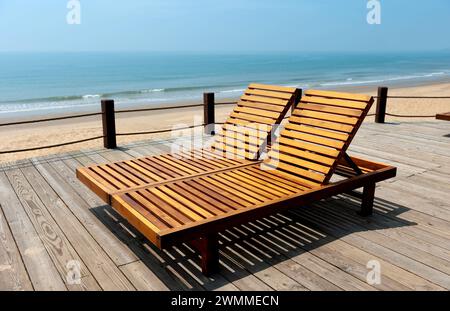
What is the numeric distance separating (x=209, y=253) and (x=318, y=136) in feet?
5.32

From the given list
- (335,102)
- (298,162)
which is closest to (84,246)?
(298,162)

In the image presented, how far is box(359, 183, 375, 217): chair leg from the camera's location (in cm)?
370

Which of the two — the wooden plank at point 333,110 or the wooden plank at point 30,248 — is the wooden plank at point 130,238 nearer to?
the wooden plank at point 30,248

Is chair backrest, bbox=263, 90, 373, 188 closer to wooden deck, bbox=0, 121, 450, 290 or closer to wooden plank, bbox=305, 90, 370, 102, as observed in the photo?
wooden plank, bbox=305, 90, 370, 102

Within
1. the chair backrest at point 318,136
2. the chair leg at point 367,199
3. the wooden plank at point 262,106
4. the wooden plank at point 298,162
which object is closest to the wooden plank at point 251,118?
the wooden plank at point 262,106

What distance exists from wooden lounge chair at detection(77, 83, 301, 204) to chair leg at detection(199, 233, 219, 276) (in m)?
0.93

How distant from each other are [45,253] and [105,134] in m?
3.42

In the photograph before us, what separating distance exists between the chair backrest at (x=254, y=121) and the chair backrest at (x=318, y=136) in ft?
1.40

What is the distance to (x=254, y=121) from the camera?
4.75 meters

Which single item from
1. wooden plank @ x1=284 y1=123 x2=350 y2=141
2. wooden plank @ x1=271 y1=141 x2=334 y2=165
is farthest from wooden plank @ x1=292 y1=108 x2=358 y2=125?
wooden plank @ x1=271 y1=141 x2=334 y2=165

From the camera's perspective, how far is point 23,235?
3.38 metres

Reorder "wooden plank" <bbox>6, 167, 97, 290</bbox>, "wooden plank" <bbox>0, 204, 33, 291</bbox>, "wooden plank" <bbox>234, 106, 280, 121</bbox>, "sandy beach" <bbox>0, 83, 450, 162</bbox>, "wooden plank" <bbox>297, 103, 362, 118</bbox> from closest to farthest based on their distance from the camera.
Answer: "wooden plank" <bbox>0, 204, 33, 291</bbox> → "wooden plank" <bbox>6, 167, 97, 290</bbox> → "wooden plank" <bbox>297, 103, 362, 118</bbox> → "wooden plank" <bbox>234, 106, 280, 121</bbox> → "sandy beach" <bbox>0, 83, 450, 162</bbox>

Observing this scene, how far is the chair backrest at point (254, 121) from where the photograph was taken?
4.48 m

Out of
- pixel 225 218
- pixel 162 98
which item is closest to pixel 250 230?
pixel 225 218
